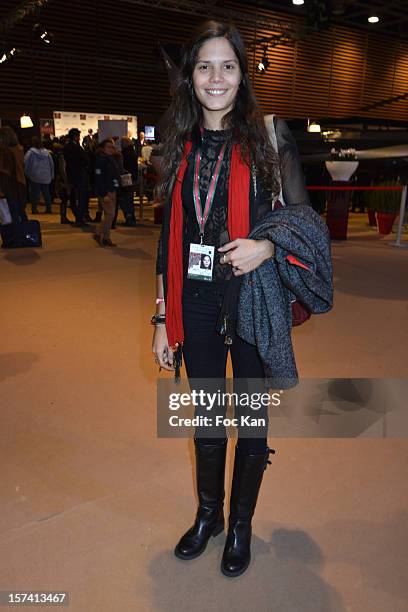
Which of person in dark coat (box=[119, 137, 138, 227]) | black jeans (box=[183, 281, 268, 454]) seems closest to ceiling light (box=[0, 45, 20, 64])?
person in dark coat (box=[119, 137, 138, 227])

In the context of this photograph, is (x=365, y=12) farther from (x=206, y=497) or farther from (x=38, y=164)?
(x=206, y=497)

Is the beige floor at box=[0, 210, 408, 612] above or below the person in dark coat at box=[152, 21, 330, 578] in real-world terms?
below

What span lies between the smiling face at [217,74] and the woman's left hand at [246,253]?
41 cm

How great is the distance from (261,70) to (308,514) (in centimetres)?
1593

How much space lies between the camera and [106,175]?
7.39m

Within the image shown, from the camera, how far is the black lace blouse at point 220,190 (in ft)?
4.60

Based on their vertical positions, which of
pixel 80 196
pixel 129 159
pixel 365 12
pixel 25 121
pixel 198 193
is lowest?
pixel 80 196

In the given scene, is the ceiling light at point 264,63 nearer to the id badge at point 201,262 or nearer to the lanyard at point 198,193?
the lanyard at point 198,193

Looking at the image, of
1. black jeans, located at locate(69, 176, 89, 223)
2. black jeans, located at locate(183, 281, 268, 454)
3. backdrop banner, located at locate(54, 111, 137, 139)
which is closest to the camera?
black jeans, located at locate(183, 281, 268, 454)

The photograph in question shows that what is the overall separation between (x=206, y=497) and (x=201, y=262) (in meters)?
0.85

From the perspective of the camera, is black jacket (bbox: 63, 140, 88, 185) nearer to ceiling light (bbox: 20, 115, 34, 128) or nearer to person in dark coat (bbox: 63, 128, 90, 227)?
person in dark coat (bbox: 63, 128, 90, 227)

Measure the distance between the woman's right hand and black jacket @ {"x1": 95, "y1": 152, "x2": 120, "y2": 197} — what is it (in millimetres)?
6127

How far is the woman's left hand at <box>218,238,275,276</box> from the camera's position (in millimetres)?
1295
